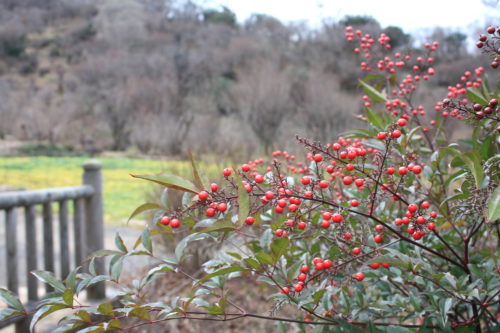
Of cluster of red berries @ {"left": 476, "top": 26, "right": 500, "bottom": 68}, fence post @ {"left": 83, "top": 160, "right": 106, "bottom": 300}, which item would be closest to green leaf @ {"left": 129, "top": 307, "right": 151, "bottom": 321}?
cluster of red berries @ {"left": 476, "top": 26, "right": 500, "bottom": 68}

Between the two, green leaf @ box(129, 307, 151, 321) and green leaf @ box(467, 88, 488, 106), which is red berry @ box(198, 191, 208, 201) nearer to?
green leaf @ box(129, 307, 151, 321)

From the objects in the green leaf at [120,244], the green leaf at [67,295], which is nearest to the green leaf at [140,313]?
the green leaf at [67,295]

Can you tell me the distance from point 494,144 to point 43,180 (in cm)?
1340

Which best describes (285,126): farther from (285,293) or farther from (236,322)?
(285,293)

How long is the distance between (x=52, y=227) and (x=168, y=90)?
2570cm

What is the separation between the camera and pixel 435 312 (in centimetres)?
109

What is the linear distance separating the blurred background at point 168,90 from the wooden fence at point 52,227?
1.66 meters

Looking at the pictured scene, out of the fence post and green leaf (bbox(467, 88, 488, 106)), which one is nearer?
green leaf (bbox(467, 88, 488, 106))

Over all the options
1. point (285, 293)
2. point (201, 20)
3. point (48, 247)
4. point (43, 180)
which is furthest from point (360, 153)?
point (201, 20)

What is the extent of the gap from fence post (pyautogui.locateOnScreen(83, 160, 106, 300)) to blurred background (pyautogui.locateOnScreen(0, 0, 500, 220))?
1628 millimetres

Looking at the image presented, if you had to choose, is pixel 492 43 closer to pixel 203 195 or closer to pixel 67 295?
pixel 203 195

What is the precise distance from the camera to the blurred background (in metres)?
13.6

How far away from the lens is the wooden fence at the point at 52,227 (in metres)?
2.58

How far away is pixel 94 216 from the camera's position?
331 cm
